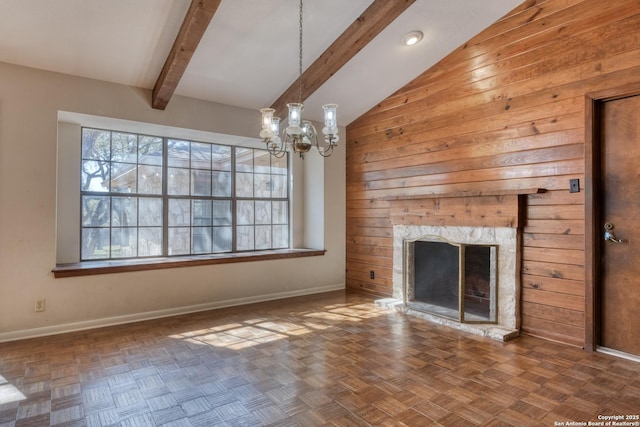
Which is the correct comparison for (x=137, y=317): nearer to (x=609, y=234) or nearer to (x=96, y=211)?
(x=96, y=211)

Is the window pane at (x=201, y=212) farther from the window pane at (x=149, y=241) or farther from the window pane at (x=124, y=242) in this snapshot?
the window pane at (x=124, y=242)

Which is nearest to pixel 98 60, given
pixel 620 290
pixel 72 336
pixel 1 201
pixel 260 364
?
pixel 1 201

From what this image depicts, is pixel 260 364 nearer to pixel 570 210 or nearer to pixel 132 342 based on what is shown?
pixel 132 342

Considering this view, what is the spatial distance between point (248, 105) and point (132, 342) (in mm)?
2899

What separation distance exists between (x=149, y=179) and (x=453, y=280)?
12.1 ft

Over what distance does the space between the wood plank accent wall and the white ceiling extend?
307 mm

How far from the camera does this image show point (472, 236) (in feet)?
12.0

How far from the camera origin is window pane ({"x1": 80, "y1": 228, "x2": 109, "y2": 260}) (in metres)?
4.04

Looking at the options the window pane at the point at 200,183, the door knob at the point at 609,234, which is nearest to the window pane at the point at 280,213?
the window pane at the point at 200,183

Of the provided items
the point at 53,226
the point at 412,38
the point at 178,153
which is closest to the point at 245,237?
the point at 178,153

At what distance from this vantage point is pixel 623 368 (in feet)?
8.51

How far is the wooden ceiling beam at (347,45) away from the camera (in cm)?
321

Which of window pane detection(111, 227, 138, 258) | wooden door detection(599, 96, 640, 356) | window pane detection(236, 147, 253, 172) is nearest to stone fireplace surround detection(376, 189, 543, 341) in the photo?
wooden door detection(599, 96, 640, 356)

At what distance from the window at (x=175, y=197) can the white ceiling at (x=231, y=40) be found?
2.87ft
